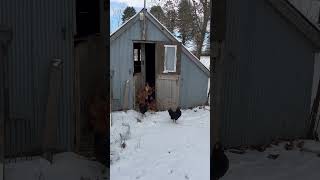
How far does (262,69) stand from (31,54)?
2.54 ft

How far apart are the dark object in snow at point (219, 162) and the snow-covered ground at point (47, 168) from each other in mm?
479

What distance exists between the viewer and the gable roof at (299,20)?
40.7 inches

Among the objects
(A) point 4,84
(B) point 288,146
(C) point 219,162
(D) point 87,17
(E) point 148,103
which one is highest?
(D) point 87,17

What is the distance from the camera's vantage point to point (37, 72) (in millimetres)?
793

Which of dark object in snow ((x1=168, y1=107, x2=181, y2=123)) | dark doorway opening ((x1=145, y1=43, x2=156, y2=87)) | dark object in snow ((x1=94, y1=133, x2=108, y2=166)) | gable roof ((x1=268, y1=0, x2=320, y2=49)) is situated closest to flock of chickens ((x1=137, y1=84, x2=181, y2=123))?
dark object in snow ((x1=168, y1=107, x2=181, y2=123))

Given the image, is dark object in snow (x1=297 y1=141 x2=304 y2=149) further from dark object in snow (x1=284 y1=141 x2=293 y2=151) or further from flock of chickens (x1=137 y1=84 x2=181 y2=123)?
flock of chickens (x1=137 y1=84 x2=181 y2=123)

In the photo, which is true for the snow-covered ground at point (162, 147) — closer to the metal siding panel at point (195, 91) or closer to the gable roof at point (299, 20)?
the metal siding panel at point (195, 91)

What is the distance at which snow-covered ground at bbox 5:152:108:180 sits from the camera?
835mm

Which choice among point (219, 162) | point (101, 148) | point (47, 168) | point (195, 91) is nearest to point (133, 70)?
point (195, 91)

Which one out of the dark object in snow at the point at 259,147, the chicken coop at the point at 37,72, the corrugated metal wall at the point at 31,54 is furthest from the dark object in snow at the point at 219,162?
the corrugated metal wall at the point at 31,54

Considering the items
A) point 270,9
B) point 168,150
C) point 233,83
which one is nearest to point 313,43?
point 270,9

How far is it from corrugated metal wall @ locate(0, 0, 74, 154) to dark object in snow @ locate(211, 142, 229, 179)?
2.10 ft

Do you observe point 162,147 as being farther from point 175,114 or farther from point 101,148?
point 101,148

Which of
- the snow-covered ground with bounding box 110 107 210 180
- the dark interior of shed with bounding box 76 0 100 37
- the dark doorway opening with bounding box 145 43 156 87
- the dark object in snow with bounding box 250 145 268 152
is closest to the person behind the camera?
the dark interior of shed with bounding box 76 0 100 37
